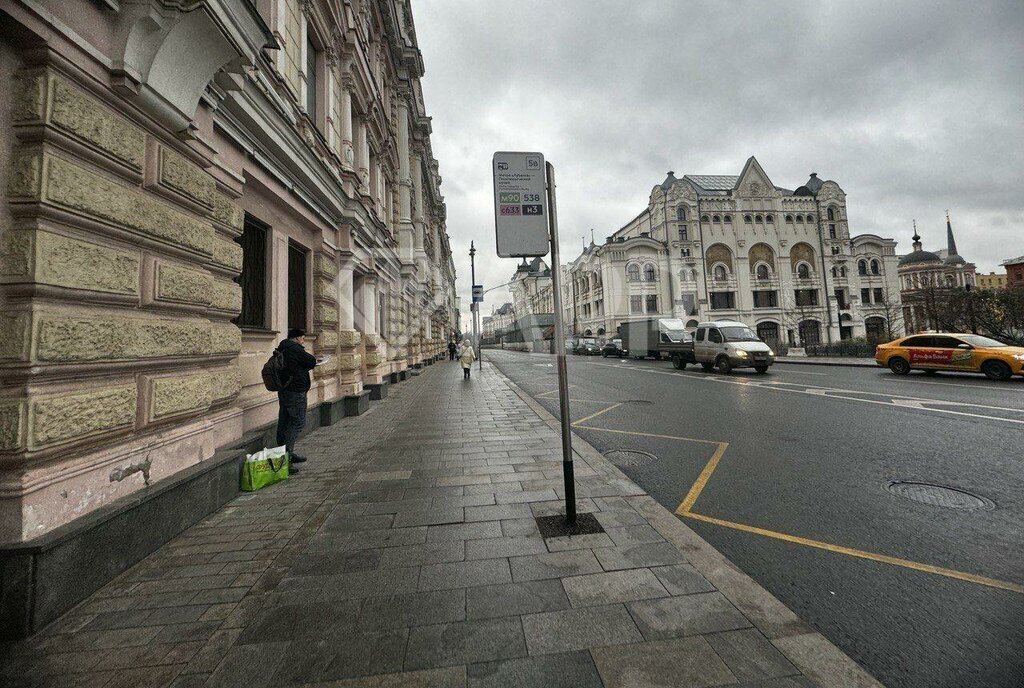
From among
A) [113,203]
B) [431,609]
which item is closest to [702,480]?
[431,609]

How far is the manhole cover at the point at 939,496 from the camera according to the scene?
3631 millimetres

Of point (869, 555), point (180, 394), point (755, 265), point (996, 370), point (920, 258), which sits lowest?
Result: point (869, 555)

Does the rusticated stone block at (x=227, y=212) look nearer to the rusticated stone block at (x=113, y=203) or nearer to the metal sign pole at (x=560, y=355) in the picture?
the rusticated stone block at (x=113, y=203)

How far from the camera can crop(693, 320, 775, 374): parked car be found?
1580 cm

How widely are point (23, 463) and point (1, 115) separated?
215 centimetres

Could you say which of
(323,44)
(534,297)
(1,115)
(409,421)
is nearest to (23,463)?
(1,115)

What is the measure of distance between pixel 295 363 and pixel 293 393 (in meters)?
0.43

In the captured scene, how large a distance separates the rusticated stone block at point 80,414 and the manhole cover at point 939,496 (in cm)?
664

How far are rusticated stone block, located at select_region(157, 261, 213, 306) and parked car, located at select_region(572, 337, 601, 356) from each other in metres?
38.6

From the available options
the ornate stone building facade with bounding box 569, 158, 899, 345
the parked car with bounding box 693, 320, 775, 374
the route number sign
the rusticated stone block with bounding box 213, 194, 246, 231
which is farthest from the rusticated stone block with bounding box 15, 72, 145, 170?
the ornate stone building facade with bounding box 569, 158, 899, 345

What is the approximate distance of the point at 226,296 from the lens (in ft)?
15.0

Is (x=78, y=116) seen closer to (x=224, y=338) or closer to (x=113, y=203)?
(x=113, y=203)

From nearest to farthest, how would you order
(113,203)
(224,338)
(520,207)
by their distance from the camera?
(113,203)
(520,207)
(224,338)

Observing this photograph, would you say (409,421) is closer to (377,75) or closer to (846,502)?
(846,502)
